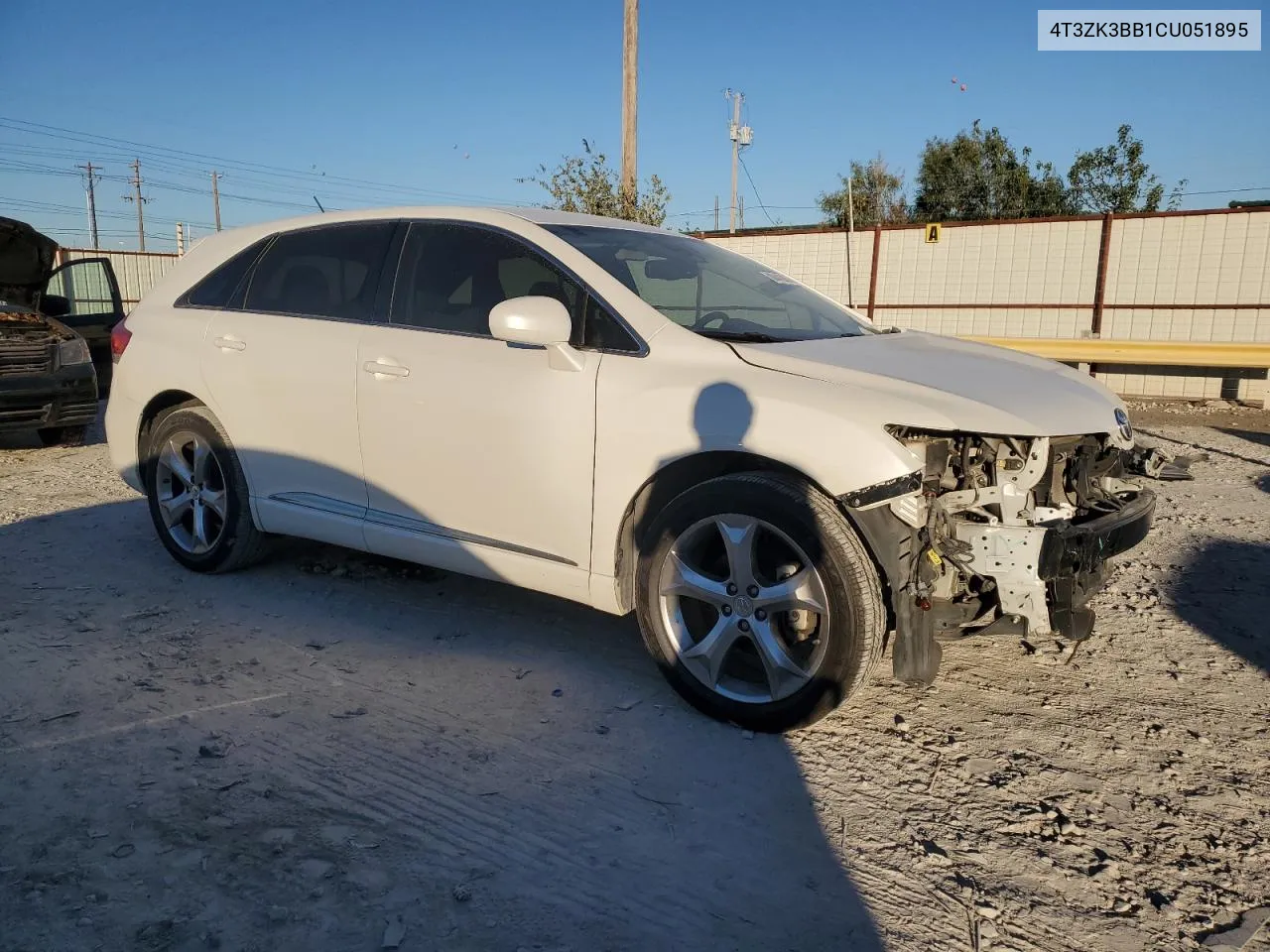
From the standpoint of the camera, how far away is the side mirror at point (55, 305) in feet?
31.9

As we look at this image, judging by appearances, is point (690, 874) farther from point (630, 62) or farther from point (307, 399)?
point (630, 62)

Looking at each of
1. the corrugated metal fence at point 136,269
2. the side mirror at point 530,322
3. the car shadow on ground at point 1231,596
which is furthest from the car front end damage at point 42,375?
the corrugated metal fence at point 136,269

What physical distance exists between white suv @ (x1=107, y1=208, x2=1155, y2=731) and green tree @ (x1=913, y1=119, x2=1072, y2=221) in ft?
96.6

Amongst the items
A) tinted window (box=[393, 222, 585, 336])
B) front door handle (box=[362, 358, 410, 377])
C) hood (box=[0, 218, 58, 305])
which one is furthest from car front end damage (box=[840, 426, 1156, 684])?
hood (box=[0, 218, 58, 305])

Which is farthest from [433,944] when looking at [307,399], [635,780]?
[307,399]

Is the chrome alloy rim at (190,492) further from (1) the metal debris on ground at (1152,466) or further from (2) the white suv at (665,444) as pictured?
(1) the metal debris on ground at (1152,466)

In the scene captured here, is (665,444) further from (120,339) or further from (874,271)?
(874,271)

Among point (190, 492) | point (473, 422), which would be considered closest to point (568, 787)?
point (473, 422)

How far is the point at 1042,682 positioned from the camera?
3744mm

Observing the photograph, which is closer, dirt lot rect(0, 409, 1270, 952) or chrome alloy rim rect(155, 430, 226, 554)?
dirt lot rect(0, 409, 1270, 952)

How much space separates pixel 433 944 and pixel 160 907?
26.7 inches

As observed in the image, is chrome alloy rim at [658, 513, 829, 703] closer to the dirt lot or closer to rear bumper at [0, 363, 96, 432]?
the dirt lot

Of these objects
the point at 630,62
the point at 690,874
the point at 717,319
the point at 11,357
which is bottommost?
the point at 690,874

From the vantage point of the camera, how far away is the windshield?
3.69 meters
